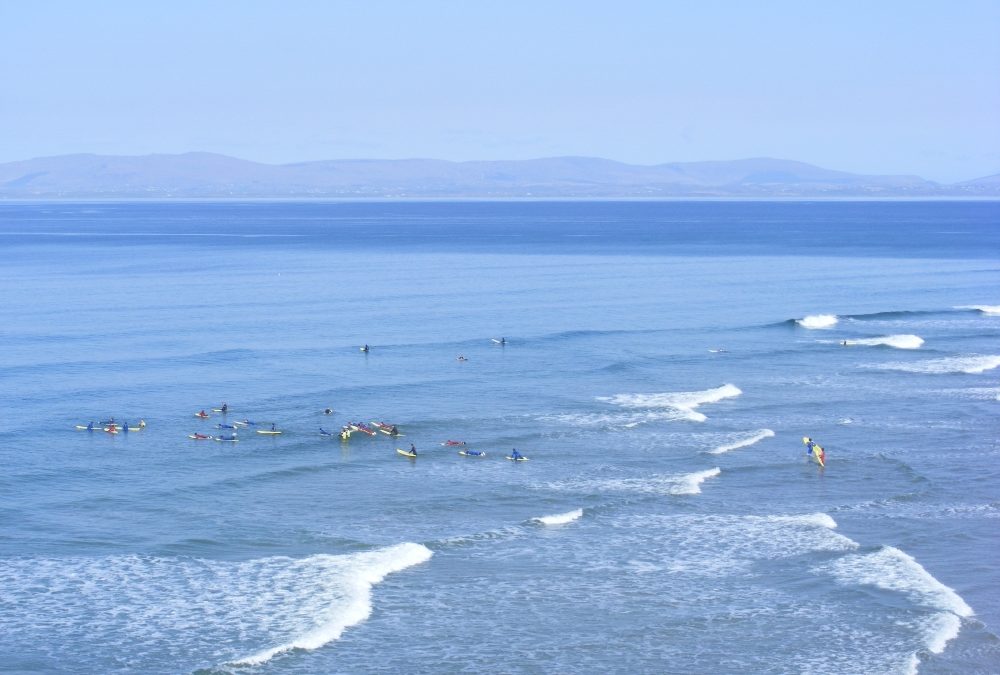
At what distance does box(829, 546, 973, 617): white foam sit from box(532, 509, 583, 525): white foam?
33.5 feet

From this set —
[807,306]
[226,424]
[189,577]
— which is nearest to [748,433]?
[226,424]

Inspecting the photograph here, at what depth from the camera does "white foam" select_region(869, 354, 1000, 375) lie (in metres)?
76.2

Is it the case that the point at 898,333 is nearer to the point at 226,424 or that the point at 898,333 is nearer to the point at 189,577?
the point at 226,424

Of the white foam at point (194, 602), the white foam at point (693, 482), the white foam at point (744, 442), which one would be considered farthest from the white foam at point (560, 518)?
the white foam at point (744, 442)

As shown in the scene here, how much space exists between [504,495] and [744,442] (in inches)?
573

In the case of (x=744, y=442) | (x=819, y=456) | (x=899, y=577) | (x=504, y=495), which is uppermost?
(x=819, y=456)

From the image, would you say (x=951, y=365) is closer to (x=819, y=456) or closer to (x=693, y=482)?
(x=819, y=456)

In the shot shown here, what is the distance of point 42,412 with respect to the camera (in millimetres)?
64000

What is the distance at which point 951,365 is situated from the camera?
7825 centimetres

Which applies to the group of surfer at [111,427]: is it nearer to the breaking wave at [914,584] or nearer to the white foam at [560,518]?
the white foam at [560,518]

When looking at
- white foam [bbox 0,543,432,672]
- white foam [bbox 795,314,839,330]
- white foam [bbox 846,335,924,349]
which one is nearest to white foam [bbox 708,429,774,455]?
white foam [bbox 0,543,432,672]

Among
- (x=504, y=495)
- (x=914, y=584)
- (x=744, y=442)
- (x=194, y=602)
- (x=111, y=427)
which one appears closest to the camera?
(x=194, y=602)

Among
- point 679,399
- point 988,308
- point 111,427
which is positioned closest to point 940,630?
point 679,399

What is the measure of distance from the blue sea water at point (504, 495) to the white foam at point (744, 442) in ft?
0.66
